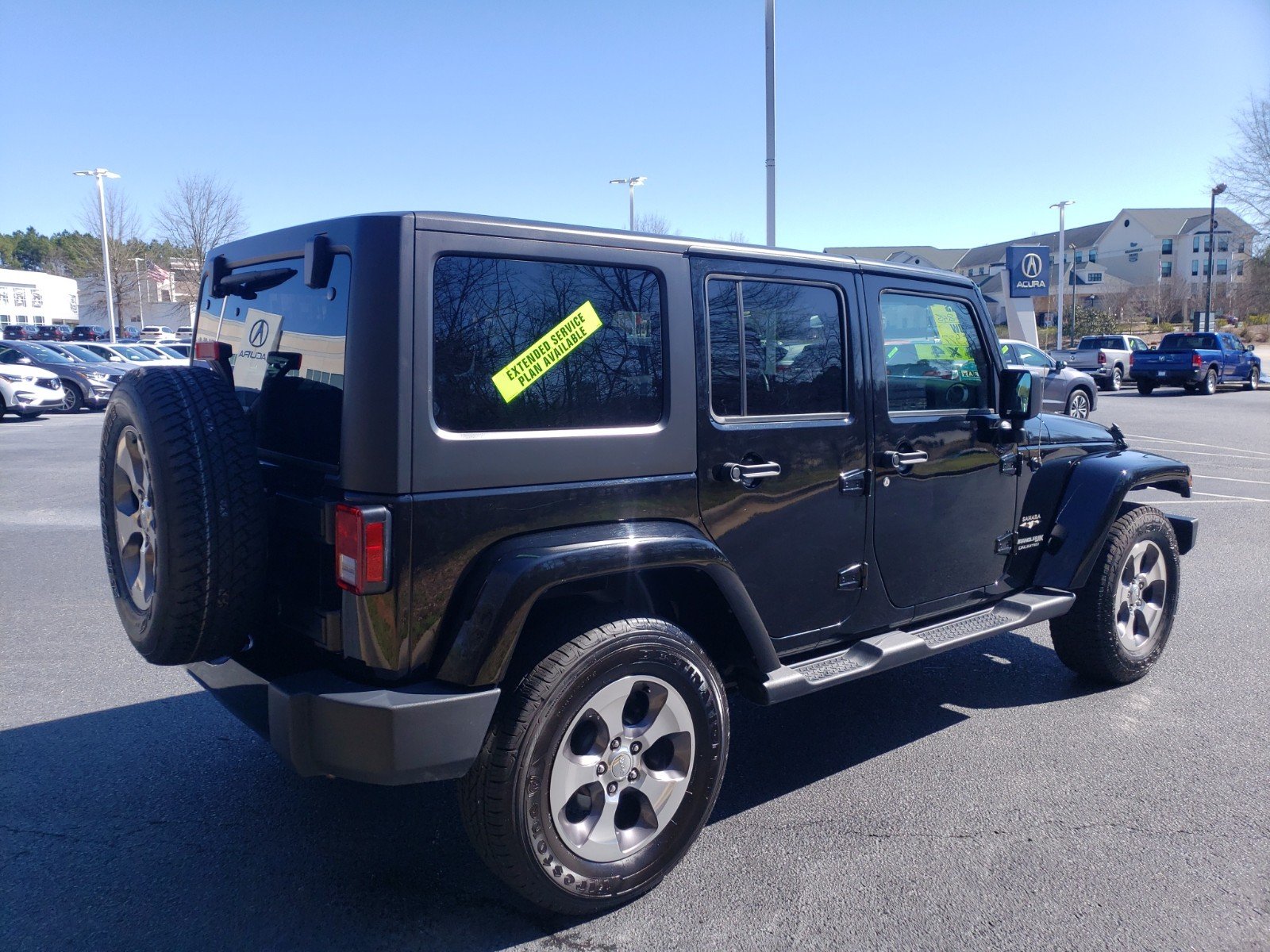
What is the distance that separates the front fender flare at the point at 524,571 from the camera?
2.57 meters

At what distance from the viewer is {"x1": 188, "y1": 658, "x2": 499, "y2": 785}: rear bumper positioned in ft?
8.14

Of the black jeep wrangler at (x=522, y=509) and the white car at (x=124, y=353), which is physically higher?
the white car at (x=124, y=353)

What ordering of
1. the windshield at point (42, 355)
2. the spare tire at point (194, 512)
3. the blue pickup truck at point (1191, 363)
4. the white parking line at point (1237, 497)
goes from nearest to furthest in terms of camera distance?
the spare tire at point (194, 512)
the white parking line at point (1237, 497)
the windshield at point (42, 355)
the blue pickup truck at point (1191, 363)

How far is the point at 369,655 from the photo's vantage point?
101 inches

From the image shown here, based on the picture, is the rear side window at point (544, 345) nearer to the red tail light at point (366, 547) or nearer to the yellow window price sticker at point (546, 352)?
the yellow window price sticker at point (546, 352)

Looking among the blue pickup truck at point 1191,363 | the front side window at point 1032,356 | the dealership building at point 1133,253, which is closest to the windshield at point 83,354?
the front side window at point 1032,356

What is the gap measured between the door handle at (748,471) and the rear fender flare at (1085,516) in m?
1.91

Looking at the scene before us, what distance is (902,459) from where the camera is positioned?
12.3ft

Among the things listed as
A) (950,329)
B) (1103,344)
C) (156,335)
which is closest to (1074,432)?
(950,329)

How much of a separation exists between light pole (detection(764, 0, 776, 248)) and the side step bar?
1020cm

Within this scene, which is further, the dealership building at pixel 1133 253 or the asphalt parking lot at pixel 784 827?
the dealership building at pixel 1133 253

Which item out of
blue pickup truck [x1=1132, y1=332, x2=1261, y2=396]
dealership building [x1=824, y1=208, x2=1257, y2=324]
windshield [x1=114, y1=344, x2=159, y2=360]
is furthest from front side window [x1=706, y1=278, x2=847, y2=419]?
dealership building [x1=824, y1=208, x2=1257, y2=324]

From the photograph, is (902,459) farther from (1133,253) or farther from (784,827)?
(1133,253)

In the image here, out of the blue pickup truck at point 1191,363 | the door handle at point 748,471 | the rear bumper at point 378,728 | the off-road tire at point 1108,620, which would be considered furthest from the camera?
the blue pickup truck at point 1191,363
